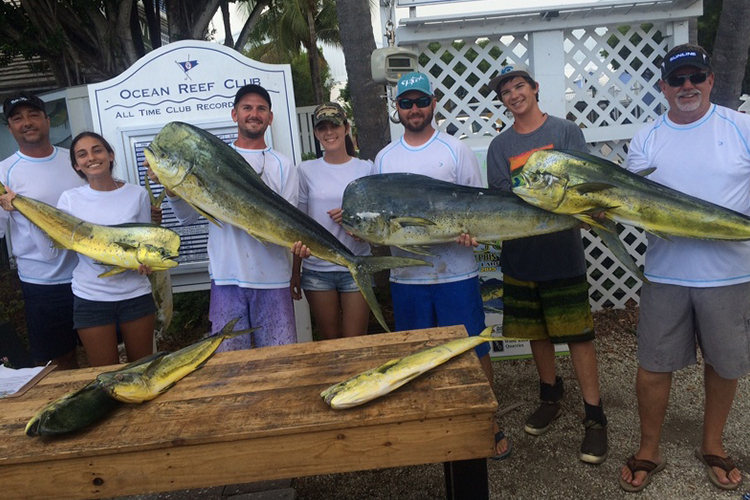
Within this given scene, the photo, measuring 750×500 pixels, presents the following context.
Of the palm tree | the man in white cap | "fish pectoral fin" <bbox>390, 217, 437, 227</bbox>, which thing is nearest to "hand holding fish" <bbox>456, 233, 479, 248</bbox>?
"fish pectoral fin" <bbox>390, 217, 437, 227</bbox>

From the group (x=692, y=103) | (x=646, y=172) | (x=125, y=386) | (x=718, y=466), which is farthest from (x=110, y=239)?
(x=718, y=466)

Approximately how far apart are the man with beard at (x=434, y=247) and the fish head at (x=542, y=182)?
1.95ft

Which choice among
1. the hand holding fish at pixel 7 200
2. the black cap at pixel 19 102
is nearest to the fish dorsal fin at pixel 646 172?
the hand holding fish at pixel 7 200

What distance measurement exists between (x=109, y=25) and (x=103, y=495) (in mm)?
10130

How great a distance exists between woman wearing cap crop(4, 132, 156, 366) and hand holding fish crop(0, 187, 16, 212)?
0.65 ft

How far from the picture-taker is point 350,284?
339 cm

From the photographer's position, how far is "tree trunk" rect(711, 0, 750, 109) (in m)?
4.78

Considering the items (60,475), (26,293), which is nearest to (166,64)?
(26,293)

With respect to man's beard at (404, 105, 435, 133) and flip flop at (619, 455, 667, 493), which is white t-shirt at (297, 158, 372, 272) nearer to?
man's beard at (404, 105, 435, 133)

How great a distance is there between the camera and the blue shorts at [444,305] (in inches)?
125

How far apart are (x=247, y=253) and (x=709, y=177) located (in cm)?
233

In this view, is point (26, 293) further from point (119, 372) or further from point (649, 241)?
point (649, 241)

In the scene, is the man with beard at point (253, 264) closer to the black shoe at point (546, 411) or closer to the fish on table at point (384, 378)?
the fish on table at point (384, 378)

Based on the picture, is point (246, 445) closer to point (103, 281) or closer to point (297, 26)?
point (103, 281)
